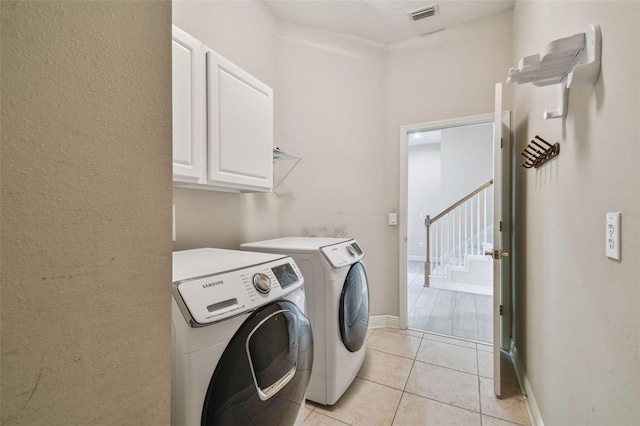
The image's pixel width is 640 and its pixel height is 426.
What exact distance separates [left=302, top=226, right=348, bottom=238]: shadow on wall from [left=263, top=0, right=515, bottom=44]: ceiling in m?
1.87

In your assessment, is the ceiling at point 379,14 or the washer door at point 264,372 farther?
the ceiling at point 379,14

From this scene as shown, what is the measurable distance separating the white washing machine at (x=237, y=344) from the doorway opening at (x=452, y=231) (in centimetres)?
184

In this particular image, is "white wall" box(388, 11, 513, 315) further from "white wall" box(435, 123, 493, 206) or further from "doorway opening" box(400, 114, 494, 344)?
"white wall" box(435, 123, 493, 206)

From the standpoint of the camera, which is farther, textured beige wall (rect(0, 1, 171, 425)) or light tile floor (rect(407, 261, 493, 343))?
light tile floor (rect(407, 261, 493, 343))

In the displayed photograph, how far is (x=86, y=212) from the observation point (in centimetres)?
40

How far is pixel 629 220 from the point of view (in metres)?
0.67

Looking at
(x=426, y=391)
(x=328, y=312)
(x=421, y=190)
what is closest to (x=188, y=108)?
(x=328, y=312)

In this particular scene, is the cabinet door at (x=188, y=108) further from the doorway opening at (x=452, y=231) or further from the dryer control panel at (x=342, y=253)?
the doorway opening at (x=452, y=231)

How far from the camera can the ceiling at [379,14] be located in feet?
7.29

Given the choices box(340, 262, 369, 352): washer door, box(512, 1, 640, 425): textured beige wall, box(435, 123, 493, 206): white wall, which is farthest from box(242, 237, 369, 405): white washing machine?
box(435, 123, 493, 206): white wall

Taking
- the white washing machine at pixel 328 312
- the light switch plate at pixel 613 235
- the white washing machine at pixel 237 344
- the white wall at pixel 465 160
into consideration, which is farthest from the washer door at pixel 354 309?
the white wall at pixel 465 160

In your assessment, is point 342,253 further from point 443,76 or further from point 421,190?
point 421,190

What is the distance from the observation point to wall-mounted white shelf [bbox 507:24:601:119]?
0.81m

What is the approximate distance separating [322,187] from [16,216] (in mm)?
2291
